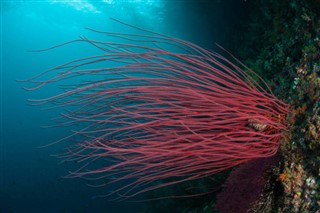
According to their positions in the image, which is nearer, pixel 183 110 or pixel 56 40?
pixel 183 110

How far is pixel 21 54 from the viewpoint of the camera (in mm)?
91000

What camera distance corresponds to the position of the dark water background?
10.7m

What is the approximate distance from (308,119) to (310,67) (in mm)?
525

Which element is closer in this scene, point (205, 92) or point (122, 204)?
point (205, 92)

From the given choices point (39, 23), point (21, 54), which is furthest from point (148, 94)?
point (21, 54)

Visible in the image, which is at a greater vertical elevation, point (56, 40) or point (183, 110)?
point (56, 40)

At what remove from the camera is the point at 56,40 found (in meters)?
68.2

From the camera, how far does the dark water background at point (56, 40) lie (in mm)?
10656

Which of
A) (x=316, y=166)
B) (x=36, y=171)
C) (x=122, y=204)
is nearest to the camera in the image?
(x=316, y=166)

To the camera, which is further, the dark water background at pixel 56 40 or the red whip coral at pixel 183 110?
the dark water background at pixel 56 40

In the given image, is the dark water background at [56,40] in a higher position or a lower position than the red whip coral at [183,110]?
higher

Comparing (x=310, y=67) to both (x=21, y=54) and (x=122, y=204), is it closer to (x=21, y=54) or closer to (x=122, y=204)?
(x=122, y=204)

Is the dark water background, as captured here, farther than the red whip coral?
Yes

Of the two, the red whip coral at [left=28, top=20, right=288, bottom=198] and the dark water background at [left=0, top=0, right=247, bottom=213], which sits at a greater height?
the dark water background at [left=0, top=0, right=247, bottom=213]
